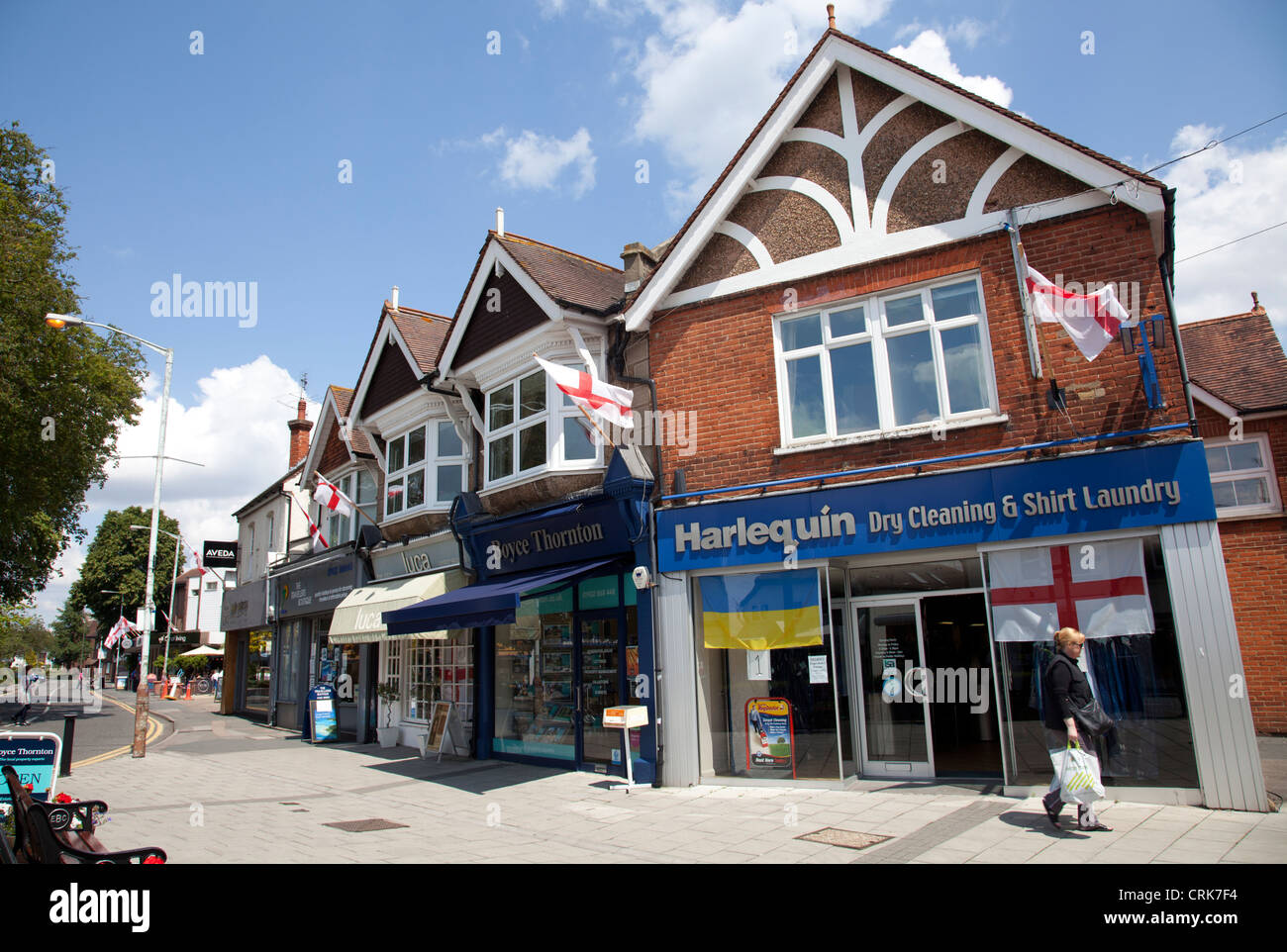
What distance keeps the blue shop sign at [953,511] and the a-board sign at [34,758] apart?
7300 mm

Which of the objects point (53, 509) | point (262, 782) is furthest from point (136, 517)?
point (262, 782)

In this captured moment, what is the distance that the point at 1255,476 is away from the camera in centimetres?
1398

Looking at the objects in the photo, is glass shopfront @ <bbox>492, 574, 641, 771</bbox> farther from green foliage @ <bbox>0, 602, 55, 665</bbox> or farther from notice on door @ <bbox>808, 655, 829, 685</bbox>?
green foliage @ <bbox>0, 602, 55, 665</bbox>

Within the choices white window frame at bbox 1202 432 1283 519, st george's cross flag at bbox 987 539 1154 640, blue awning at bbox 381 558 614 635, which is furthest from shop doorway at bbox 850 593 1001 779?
white window frame at bbox 1202 432 1283 519

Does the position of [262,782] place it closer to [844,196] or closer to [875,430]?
[875,430]

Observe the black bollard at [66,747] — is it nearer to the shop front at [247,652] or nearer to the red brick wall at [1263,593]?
the shop front at [247,652]

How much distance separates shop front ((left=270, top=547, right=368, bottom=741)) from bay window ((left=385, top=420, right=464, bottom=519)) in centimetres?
279

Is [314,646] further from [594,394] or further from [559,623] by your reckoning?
[594,394]

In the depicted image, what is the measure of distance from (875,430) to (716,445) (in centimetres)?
222

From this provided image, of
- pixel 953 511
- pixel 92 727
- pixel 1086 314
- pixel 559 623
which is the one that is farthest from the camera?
pixel 92 727

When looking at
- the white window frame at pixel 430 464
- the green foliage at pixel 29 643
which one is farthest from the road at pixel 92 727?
the green foliage at pixel 29 643

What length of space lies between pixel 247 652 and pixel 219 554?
401 cm

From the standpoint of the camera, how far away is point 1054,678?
7.55 metres

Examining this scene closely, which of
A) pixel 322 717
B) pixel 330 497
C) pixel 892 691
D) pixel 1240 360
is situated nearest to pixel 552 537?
pixel 892 691
